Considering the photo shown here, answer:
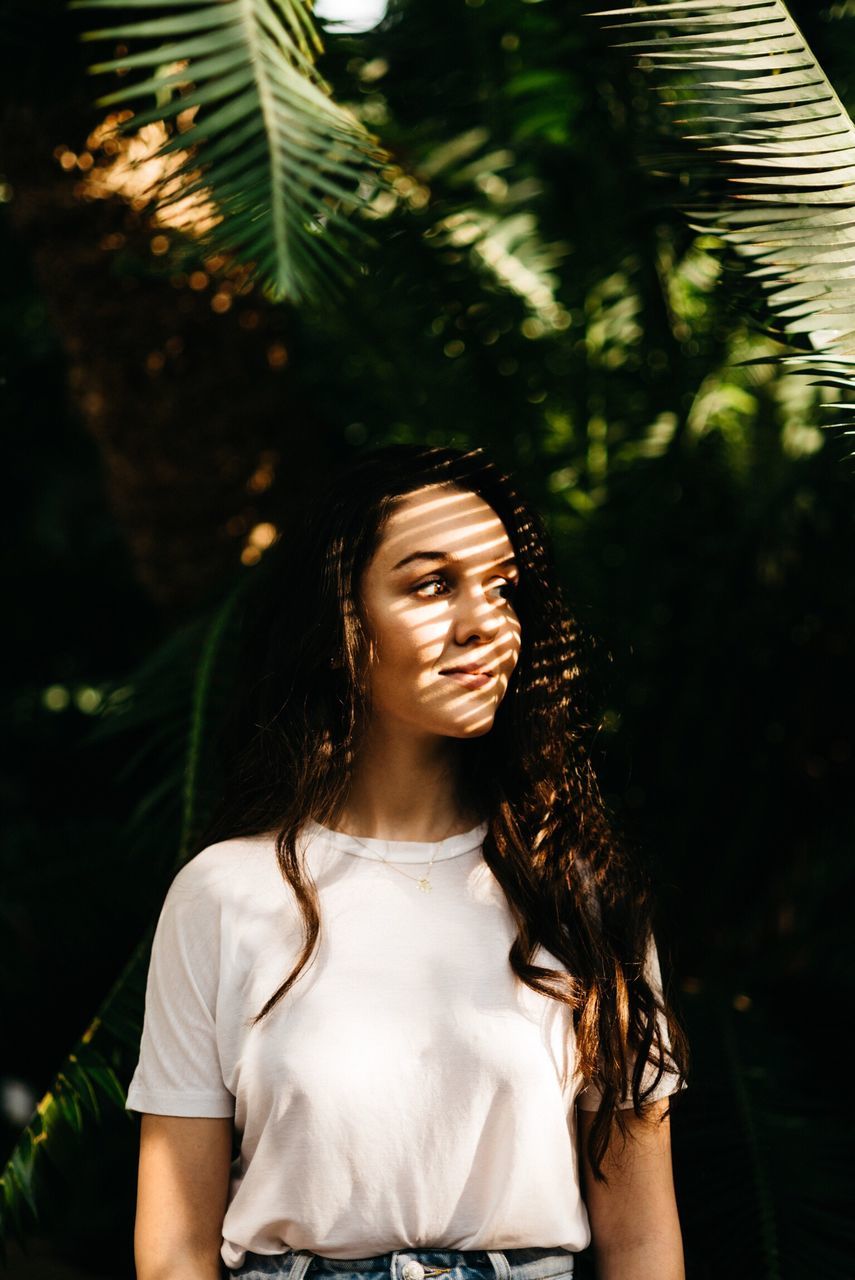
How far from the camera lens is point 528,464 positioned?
2.29m

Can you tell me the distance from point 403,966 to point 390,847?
0.45 feet

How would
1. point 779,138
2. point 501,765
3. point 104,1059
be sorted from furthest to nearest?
point 104,1059 → point 501,765 → point 779,138

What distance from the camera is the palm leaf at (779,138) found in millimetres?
1293

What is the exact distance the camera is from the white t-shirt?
1.11 metres

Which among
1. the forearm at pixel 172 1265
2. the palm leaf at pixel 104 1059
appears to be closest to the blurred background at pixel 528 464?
the palm leaf at pixel 104 1059

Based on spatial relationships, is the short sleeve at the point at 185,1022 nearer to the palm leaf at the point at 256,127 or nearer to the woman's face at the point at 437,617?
the woman's face at the point at 437,617

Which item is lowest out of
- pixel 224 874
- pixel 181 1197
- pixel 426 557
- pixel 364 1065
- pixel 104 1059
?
pixel 104 1059

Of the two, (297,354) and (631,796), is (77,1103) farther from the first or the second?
(297,354)

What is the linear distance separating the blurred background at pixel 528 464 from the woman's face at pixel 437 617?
19.3 inches

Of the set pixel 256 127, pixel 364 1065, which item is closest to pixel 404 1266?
pixel 364 1065

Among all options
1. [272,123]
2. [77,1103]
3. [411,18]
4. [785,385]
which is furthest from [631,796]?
[411,18]

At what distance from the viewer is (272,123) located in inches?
50.5

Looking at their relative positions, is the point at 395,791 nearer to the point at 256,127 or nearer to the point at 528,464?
the point at 256,127

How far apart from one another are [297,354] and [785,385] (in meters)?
1.04
